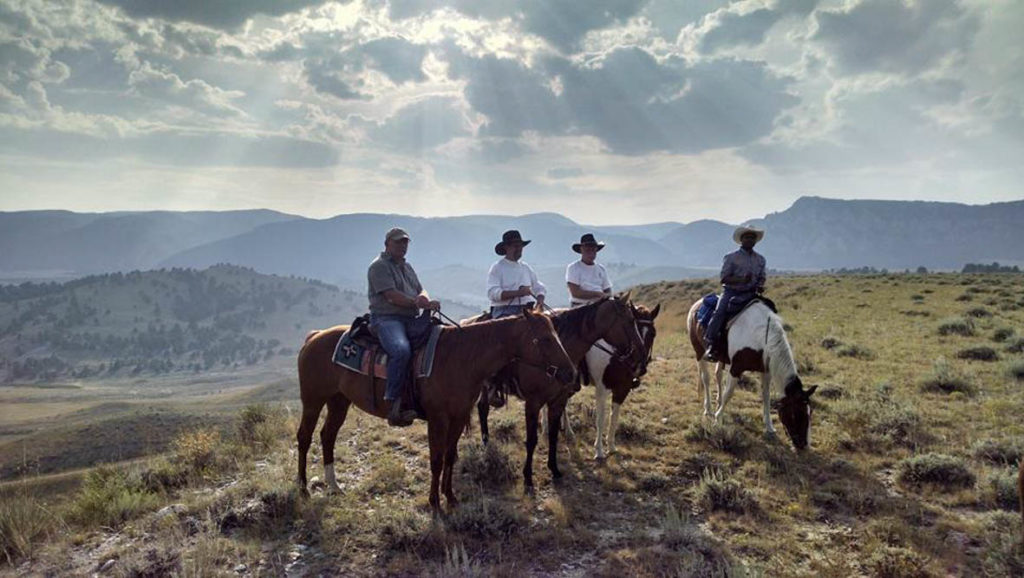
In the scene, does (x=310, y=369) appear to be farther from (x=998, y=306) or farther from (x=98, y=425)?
(x=98, y=425)

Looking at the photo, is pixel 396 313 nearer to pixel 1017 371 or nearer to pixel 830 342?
pixel 1017 371

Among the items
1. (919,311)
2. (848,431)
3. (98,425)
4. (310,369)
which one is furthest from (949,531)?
(98,425)

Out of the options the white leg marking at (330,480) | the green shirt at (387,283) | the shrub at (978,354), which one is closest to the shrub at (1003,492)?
the green shirt at (387,283)

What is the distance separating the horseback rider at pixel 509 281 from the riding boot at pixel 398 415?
248 centimetres

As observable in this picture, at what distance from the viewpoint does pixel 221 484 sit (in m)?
7.70

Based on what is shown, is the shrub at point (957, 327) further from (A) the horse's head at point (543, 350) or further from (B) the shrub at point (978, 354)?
(A) the horse's head at point (543, 350)

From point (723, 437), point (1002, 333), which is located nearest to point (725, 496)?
point (723, 437)

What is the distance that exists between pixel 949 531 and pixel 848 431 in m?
3.02

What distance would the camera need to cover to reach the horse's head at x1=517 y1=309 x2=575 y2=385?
571 cm

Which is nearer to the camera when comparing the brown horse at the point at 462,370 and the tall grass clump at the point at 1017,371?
the brown horse at the point at 462,370

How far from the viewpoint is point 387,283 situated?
6.33 metres

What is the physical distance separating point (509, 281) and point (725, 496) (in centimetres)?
416

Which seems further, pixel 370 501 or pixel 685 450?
pixel 685 450

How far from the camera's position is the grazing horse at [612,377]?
778 centimetres
